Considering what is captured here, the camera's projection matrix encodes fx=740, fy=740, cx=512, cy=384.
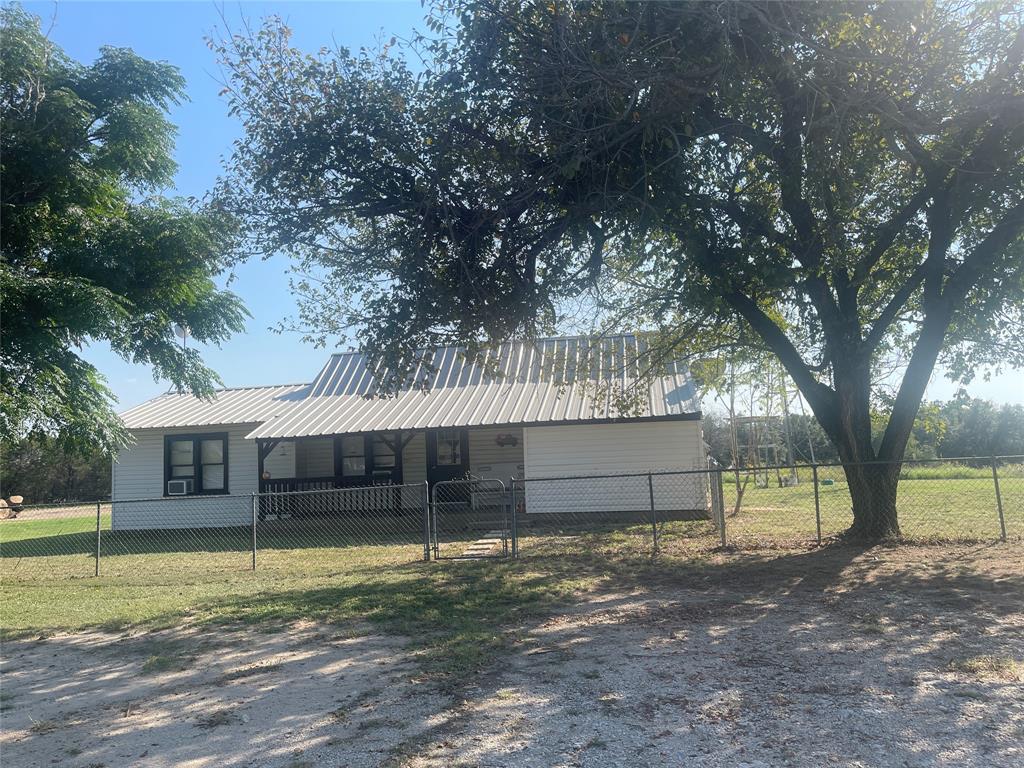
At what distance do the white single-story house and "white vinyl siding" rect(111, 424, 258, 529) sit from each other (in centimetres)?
3

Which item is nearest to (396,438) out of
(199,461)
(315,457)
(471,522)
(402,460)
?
(402,460)

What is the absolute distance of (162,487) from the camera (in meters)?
20.2

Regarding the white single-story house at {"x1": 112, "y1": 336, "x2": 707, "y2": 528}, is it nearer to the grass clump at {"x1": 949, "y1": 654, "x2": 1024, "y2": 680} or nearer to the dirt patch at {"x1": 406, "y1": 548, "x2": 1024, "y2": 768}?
the dirt patch at {"x1": 406, "y1": 548, "x2": 1024, "y2": 768}

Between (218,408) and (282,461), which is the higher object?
(218,408)

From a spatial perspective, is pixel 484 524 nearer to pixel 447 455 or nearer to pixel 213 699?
pixel 447 455

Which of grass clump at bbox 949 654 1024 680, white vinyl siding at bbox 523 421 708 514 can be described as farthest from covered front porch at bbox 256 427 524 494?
grass clump at bbox 949 654 1024 680

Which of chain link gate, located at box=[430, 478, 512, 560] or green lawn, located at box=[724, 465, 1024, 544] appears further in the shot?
green lawn, located at box=[724, 465, 1024, 544]

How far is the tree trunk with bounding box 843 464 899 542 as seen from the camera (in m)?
10.9

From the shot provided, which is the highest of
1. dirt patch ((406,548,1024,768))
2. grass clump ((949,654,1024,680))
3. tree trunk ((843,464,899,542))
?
tree trunk ((843,464,899,542))

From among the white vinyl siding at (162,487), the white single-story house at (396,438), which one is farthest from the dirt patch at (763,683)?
the white vinyl siding at (162,487)

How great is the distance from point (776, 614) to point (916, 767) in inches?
139

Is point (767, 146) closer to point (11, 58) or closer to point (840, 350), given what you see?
point (840, 350)

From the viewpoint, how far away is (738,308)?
11.0 meters

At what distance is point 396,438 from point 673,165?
12.4 m
